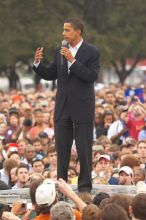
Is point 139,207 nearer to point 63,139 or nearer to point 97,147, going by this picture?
point 63,139

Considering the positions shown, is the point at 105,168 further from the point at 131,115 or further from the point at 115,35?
the point at 115,35

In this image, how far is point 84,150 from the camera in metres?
10.8

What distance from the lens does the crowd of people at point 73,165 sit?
29.1 ft

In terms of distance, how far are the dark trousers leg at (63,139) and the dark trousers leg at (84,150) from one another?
0.39 ft

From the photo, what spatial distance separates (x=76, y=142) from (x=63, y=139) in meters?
0.16

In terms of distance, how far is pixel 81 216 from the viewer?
9117 mm

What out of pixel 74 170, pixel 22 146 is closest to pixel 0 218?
pixel 74 170

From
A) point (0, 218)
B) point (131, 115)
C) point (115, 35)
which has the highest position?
point (115, 35)

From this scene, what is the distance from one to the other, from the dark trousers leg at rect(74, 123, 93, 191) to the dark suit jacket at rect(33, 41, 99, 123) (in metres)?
0.09

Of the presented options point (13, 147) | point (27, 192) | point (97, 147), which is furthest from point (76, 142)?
point (13, 147)

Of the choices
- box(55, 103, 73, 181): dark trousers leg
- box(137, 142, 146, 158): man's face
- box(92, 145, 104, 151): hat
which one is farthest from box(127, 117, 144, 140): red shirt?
box(55, 103, 73, 181): dark trousers leg

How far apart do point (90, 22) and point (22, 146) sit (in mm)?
37588

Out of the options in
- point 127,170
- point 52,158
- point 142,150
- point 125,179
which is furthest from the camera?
point 142,150

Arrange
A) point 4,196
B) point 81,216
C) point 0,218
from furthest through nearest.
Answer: point 4,196
point 0,218
point 81,216
